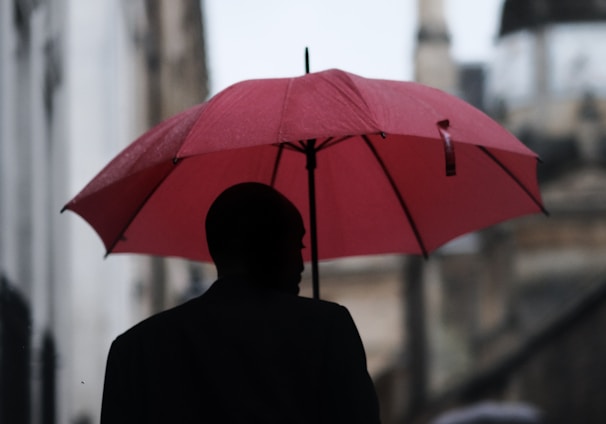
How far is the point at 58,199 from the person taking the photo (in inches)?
399

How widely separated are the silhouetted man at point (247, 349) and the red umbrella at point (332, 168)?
0.70 m

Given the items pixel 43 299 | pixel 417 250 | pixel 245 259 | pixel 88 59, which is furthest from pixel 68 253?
pixel 245 259

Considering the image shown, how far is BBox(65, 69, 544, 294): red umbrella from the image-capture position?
13.0 ft

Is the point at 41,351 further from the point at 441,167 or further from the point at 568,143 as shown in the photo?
the point at 568,143

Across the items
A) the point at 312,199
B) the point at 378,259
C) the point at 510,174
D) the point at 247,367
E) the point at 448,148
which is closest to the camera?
the point at 247,367

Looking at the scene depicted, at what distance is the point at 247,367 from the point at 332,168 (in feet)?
6.50

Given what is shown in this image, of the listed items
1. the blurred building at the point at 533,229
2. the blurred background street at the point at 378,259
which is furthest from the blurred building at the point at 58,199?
the blurred building at the point at 533,229

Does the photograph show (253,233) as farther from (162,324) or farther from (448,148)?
(448,148)

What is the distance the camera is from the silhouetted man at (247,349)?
3.03 m

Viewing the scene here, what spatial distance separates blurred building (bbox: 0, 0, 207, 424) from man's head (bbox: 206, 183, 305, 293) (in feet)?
8.24

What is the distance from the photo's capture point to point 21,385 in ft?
25.6

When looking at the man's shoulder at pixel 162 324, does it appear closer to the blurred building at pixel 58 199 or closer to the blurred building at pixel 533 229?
the blurred building at pixel 58 199

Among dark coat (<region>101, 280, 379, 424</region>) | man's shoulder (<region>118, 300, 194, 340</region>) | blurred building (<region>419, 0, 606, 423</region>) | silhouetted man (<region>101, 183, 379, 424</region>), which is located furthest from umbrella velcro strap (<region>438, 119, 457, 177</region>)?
blurred building (<region>419, 0, 606, 423</region>)

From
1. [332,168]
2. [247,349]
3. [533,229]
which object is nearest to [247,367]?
[247,349]
